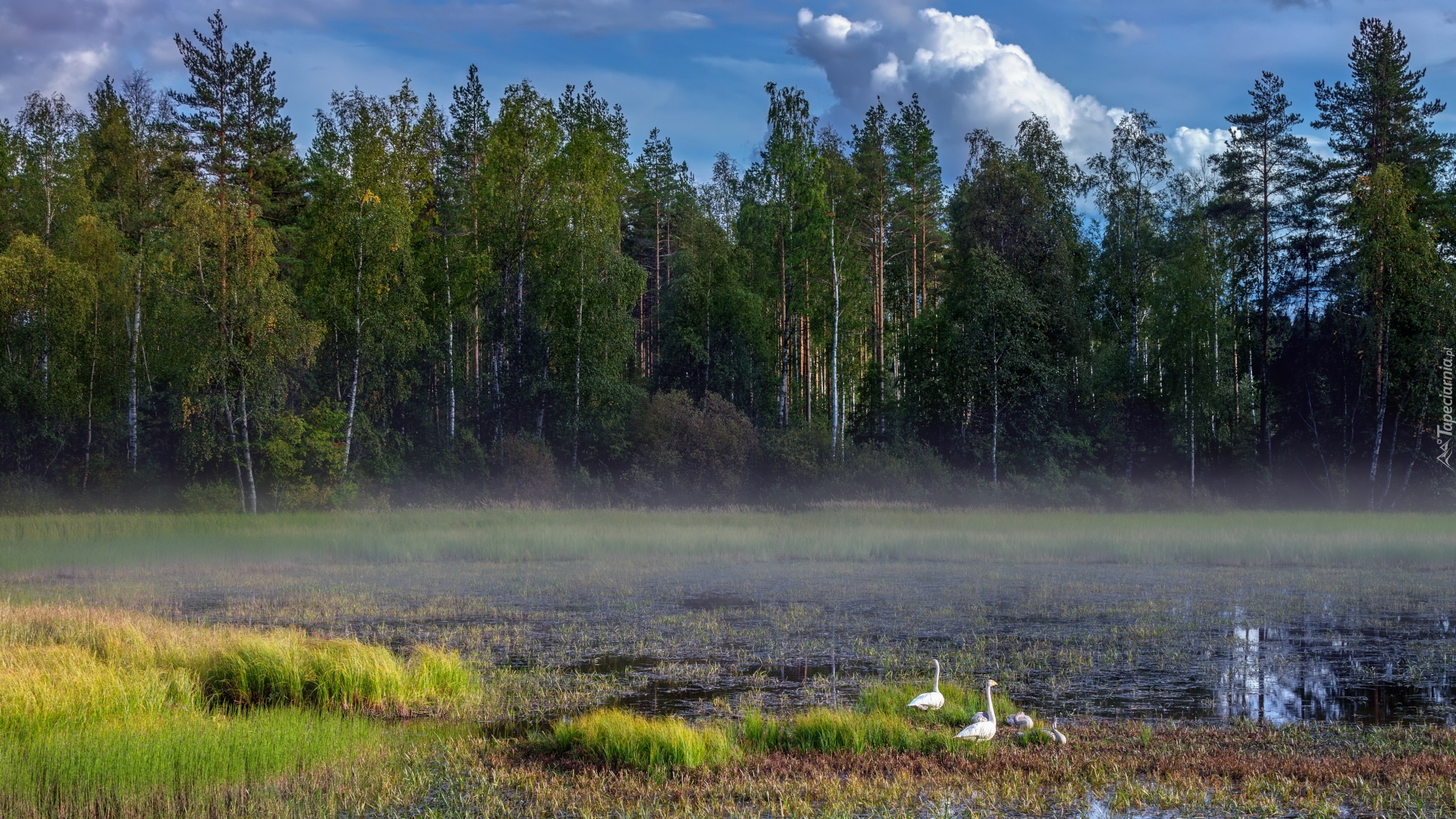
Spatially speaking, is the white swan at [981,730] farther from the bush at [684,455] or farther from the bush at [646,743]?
the bush at [684,455]

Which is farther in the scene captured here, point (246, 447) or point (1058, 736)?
point (246, 447)

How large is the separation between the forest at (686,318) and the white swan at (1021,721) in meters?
30.1

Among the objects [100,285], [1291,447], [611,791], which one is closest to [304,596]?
[611,791]

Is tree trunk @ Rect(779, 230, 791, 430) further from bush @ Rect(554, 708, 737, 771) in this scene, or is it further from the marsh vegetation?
bush @ Rect(554, 708, 737, 771)

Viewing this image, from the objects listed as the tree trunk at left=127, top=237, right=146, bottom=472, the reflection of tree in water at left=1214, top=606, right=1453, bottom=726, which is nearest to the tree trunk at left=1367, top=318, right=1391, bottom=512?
the reflection of tree in water at left=1214, top=606, right=1453, bottom=726

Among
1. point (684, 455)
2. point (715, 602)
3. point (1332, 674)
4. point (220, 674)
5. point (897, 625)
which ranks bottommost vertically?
point (715, 602)

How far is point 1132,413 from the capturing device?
4319cm

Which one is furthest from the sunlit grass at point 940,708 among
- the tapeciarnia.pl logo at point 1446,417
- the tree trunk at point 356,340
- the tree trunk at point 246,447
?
the tapeciarnia.pl logo at point 1446,417

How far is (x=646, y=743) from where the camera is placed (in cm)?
827

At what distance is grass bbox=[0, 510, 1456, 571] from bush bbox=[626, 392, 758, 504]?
626 centimetres

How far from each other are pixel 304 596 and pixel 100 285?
27.0 m

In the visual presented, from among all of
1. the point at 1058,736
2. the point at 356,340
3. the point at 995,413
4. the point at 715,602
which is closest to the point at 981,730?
the point at 1058,736

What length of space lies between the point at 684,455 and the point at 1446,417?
95.4ft

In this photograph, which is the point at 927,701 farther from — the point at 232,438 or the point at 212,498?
the point at 212,498
